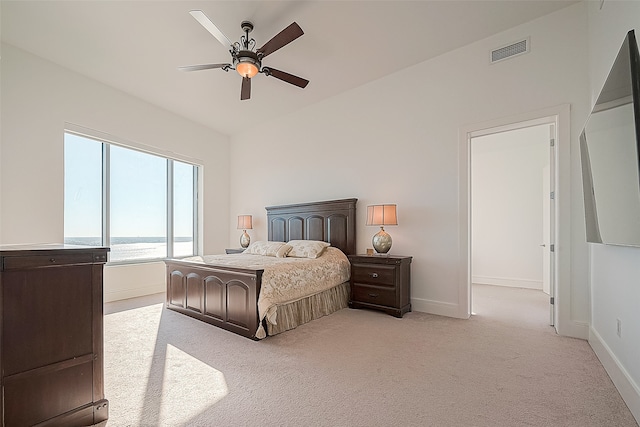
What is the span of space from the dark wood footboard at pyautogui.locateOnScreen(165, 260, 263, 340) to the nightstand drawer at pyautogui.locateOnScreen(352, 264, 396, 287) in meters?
1.56

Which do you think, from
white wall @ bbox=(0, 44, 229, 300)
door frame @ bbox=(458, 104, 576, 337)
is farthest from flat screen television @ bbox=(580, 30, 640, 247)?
white wall @ bbox=(0, 44, 229, 300)

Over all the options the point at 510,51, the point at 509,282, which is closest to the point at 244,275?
the point at 510,51

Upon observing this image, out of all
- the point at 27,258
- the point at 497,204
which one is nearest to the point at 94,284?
the point at 27,258

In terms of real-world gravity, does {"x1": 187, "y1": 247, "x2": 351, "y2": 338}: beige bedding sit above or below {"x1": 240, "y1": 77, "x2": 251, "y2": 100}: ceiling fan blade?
below

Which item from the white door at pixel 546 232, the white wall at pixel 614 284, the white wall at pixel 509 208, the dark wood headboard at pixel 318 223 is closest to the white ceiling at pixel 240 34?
the white wall at pixel 614 284

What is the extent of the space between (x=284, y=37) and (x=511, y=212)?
5.45 meters

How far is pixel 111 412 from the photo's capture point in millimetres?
1799

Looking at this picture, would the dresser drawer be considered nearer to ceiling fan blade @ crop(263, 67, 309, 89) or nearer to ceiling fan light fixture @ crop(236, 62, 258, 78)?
ceiling fan light fixture @ crop(236, 62, 258, 78)

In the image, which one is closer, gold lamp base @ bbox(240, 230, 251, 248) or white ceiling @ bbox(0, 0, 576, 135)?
white ceiling @ bbox(0, 0, 576, 135)

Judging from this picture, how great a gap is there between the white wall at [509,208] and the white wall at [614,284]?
108 inches

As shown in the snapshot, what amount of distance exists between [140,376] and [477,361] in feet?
8.78

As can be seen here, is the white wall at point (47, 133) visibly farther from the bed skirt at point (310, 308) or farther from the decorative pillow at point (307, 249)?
the bed skirt at point (310, 308)

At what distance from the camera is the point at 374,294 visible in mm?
3918

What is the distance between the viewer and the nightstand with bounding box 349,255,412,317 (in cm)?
375
